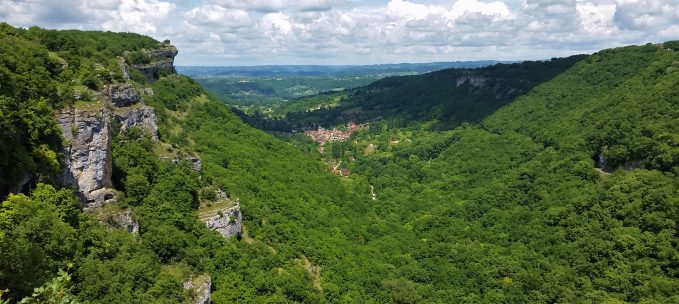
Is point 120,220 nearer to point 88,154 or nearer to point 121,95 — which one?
point 88,154

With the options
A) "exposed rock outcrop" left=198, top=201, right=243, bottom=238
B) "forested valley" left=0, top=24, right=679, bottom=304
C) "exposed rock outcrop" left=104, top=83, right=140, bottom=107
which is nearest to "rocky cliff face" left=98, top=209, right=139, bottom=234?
"forested valley" left=0, top=24, right=679, bottom=304

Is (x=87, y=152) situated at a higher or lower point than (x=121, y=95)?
lower

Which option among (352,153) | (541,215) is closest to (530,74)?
(352,153)

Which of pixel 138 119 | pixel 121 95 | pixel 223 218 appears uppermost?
pixel 121 95

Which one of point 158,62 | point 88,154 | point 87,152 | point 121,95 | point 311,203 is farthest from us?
point 158,62

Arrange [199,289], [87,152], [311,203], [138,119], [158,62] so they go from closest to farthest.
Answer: [87,152] < [199,289] < [138,119] < [311,203] < [158,62]

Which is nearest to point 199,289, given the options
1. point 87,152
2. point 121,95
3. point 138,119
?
point 87,152

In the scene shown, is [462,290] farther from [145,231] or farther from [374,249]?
[145,231]
